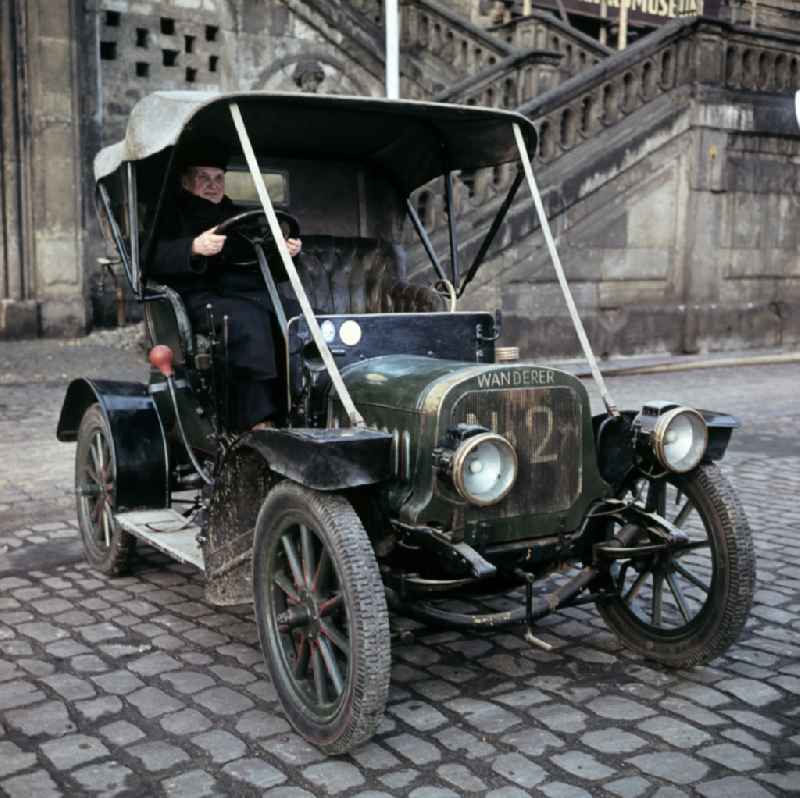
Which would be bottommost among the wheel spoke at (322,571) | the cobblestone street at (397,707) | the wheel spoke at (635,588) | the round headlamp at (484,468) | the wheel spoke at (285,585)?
the cobblestone street at (397,707)

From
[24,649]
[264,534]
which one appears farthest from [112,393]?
[264,534]

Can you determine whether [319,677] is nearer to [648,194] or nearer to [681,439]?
[681,439]

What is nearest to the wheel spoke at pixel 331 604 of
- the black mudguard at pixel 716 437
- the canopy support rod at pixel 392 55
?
the black mudguard at pixel 716 437

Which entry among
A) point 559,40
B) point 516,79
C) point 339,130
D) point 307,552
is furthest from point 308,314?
point 559,40

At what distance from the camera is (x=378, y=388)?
12.7ft

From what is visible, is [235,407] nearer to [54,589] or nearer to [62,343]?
[54,589]

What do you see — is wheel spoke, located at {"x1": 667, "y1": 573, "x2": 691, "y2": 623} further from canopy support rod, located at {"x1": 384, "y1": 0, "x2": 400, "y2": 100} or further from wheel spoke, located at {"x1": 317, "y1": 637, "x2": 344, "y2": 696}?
canopy support rod, located at {"x1": 384, "y1": 0, "x2": 400, "y2": 100}

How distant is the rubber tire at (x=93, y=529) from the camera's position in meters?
5.14

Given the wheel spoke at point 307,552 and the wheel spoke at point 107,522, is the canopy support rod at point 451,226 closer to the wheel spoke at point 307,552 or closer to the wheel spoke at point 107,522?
the wheel spoke at point 107,522

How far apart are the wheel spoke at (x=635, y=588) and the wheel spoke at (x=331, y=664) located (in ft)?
4.19

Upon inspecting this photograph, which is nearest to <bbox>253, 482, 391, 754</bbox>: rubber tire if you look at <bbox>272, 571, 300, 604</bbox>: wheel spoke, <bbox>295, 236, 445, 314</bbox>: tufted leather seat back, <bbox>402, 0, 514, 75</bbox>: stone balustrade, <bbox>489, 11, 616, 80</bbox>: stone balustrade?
<bbox>272, 571, 300, 604</bbox>: wheel spoke

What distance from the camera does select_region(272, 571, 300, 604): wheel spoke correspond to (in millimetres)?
3600

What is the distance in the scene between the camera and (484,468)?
3.45 metres

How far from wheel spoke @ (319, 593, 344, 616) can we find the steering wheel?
1.68 meters
